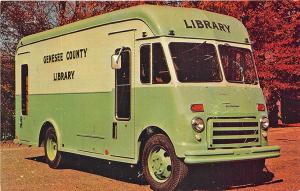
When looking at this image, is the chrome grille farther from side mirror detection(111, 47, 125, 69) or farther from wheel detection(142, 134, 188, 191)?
side mirror detection(111, 47, 125, 69)

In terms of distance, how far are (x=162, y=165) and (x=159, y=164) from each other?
7 centimetres

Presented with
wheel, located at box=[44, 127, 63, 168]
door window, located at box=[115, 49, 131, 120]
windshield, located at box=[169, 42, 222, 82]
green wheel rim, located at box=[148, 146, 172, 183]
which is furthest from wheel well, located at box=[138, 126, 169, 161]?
wheel, located at box=[44, 127, 63, 168]

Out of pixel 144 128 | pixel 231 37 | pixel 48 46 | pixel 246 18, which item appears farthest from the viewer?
pixel 246 18

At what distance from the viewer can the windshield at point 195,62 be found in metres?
9.06

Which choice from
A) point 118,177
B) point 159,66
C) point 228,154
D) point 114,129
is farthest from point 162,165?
point 118,177

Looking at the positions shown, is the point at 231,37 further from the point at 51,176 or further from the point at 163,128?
the point at 51,176

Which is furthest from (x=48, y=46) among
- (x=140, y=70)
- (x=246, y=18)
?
(x=246, y=18)

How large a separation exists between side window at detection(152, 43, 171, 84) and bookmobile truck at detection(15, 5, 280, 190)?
0.02m

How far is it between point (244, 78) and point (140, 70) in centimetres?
196

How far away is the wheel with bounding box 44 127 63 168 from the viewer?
12450 mm

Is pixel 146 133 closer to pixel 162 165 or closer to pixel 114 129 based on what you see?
pixel 162 165

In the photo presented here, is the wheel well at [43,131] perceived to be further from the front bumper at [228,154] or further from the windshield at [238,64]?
the front bumper at [228,154]

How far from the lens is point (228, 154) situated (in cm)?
871

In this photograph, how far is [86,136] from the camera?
36.3ft
